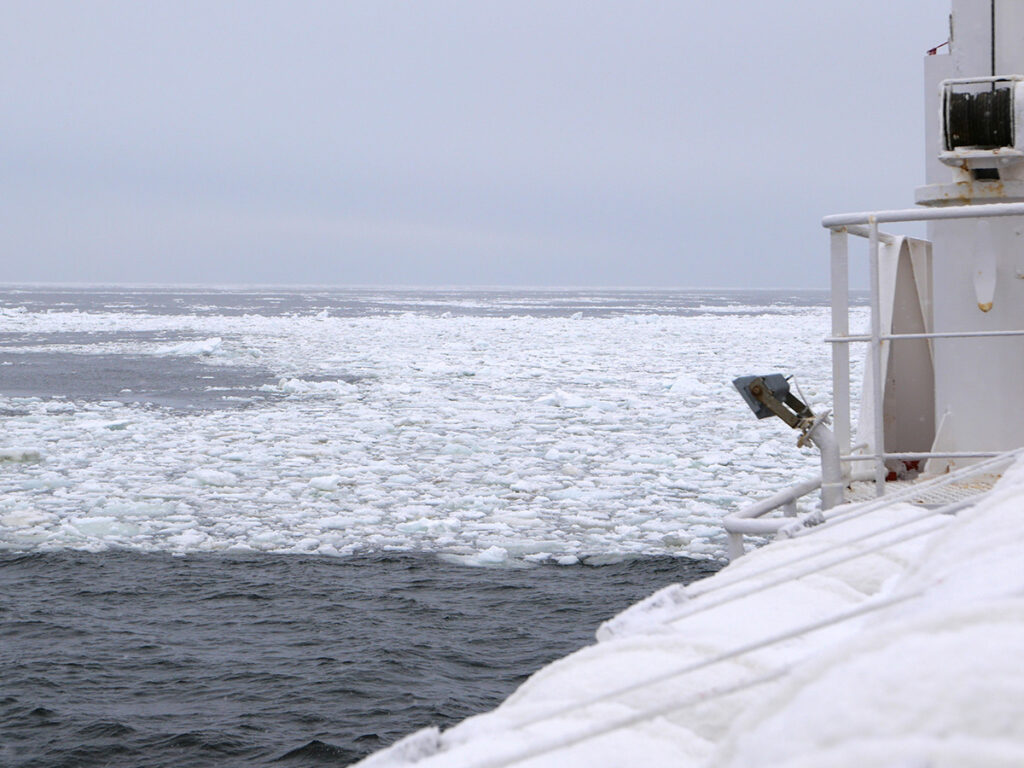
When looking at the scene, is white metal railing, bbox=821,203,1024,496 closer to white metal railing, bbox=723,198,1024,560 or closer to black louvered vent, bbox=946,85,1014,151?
white metal railing, bbox=723,198,1024,560

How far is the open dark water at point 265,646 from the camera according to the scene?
452 cm

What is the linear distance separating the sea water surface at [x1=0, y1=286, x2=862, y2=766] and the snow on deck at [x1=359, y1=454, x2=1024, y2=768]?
2.76m

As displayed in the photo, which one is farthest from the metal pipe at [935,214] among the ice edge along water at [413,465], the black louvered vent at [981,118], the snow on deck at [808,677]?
the ice edge along water at [413,465]

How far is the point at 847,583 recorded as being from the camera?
7.13 feet

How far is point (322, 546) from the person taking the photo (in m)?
7.04

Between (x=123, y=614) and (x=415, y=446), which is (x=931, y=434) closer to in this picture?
(x=123, y=614)

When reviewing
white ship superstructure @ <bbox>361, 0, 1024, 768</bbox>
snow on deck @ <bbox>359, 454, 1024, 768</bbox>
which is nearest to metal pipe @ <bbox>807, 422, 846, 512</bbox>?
white ship superstructure @ <bbox>361, 0, 1024, 768</bbox>

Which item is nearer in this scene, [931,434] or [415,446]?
[931,434]

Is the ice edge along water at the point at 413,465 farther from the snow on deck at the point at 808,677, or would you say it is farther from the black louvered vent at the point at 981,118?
the snow on deck at the point at 808,677

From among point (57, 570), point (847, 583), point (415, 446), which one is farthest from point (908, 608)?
point (415, 446)

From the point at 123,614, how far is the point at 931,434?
13.6ft

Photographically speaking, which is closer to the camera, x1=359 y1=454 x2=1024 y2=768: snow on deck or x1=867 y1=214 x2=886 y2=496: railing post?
x1=359 y1=454 x2=1024 y2=768: snow on deck

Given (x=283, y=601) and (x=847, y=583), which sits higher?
(x=847, y=583)

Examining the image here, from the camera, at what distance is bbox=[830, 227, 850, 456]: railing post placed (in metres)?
3.87
